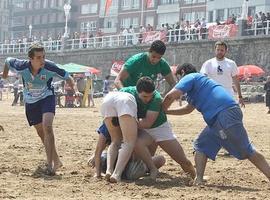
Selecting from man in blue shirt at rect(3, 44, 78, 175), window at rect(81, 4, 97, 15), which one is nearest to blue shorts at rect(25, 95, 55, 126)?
man in blue shirt at rect(3, 44, 78, 175)

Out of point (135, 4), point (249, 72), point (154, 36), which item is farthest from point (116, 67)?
point (135, 4)

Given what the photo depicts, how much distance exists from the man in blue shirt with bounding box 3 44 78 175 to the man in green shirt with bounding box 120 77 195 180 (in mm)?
1029

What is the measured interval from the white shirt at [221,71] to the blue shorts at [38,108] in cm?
276

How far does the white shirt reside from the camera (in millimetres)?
9242

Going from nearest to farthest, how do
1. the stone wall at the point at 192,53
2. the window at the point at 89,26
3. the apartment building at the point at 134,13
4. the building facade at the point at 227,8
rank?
the stone wall at the point at 192,53 < the building facade at the point at 227,8 < the apartment building at the point at 134,13 < the window at the point at 89,26

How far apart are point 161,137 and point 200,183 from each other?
767mm

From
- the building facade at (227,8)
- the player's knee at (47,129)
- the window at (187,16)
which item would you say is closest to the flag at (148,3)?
the window at (187,16)

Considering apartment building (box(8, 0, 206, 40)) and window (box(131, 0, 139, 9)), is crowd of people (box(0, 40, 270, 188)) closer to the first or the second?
apartment building (box(8, 0, 206, 40))

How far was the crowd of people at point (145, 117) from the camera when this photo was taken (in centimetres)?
641

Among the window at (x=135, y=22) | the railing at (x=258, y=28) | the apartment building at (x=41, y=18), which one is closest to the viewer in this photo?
the railing at (x=258, y=28)

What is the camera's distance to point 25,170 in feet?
24.3

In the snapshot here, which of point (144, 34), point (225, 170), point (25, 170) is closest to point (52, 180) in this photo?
point (25, 170)

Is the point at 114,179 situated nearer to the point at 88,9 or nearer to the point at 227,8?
the point at 227,8

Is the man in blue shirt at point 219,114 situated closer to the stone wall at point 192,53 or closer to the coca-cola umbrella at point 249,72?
the coca-cola umbrella at point 249,72
